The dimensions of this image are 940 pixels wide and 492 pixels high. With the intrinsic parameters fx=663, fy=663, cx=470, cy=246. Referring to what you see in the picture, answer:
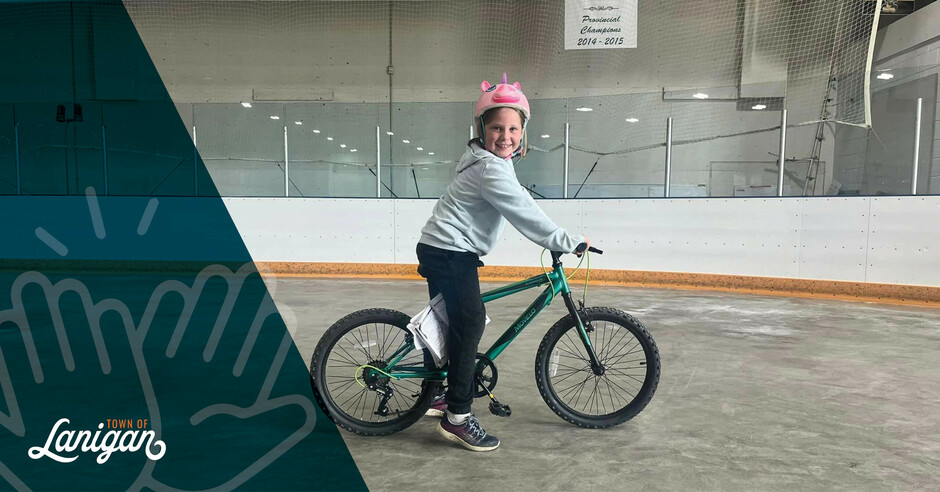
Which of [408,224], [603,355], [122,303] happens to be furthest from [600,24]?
[603,355]

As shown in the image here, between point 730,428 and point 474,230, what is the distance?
140 centimetres

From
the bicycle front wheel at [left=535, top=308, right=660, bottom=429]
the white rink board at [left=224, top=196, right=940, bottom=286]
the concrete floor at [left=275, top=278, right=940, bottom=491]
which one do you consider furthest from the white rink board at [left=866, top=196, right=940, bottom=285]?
the bicycle front wheel at [left=535, top=308, right=660, bottom=429]

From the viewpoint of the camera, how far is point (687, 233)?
7.98 m

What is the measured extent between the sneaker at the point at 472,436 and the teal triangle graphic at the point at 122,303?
0.42m

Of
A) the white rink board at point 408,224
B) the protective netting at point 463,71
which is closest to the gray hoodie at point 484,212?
the protective netting at point 463,71

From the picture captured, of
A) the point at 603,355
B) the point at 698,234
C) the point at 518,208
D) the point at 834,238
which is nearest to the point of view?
the point at 518,208

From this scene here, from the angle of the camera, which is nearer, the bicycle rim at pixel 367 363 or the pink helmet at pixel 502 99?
the pink helmet at pixel 502 99

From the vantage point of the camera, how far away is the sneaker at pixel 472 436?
257cm

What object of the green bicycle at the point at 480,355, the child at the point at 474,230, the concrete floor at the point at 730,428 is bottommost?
the concrete floor at the point at 730,428

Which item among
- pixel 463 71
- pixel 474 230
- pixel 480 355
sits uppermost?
pixel 463 71

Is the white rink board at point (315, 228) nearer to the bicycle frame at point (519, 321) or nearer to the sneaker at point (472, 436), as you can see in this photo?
the bicycle frame at point (519, 321)

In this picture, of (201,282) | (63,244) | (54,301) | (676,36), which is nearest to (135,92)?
(63,244)

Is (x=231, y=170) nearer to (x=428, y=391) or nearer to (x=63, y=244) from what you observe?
(x=63, y=244)

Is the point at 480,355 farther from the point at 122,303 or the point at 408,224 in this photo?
the point at 408,224
